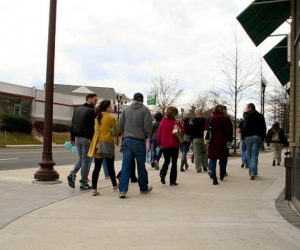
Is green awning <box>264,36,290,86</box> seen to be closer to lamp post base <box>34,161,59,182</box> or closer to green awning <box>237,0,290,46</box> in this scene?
green awning <box>237,0,290,46</box>

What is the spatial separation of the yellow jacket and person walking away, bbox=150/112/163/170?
5.04 m

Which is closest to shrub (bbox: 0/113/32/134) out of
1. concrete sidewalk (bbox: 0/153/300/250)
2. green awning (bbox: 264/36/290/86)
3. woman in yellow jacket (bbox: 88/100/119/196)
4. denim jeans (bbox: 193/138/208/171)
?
green awning (bbox: 264/36/290/86)

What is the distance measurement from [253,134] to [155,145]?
348 centimetres

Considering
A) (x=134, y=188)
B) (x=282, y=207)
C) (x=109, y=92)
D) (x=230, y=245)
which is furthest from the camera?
(x=109, y=92)

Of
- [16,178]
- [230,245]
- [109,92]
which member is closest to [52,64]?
[16,178]

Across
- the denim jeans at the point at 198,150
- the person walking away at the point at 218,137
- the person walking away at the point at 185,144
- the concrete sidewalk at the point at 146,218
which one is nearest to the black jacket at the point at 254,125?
the person walking away at the point at 218,137

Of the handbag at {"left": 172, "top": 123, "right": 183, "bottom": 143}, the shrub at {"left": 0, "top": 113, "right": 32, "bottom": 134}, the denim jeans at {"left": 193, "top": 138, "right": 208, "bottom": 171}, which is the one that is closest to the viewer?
the handbag at {"left": 172, "top": 123, "right": 183, "bottom": 143}

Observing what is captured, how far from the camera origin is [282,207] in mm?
7910

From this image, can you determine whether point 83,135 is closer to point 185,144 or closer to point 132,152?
point 132,152

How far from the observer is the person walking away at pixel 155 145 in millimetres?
14359

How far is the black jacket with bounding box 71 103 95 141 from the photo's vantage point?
980cm

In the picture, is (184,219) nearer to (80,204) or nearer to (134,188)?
(80,204)

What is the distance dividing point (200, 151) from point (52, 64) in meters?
4.88

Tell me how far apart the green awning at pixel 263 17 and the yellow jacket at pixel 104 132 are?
15.2 feet
